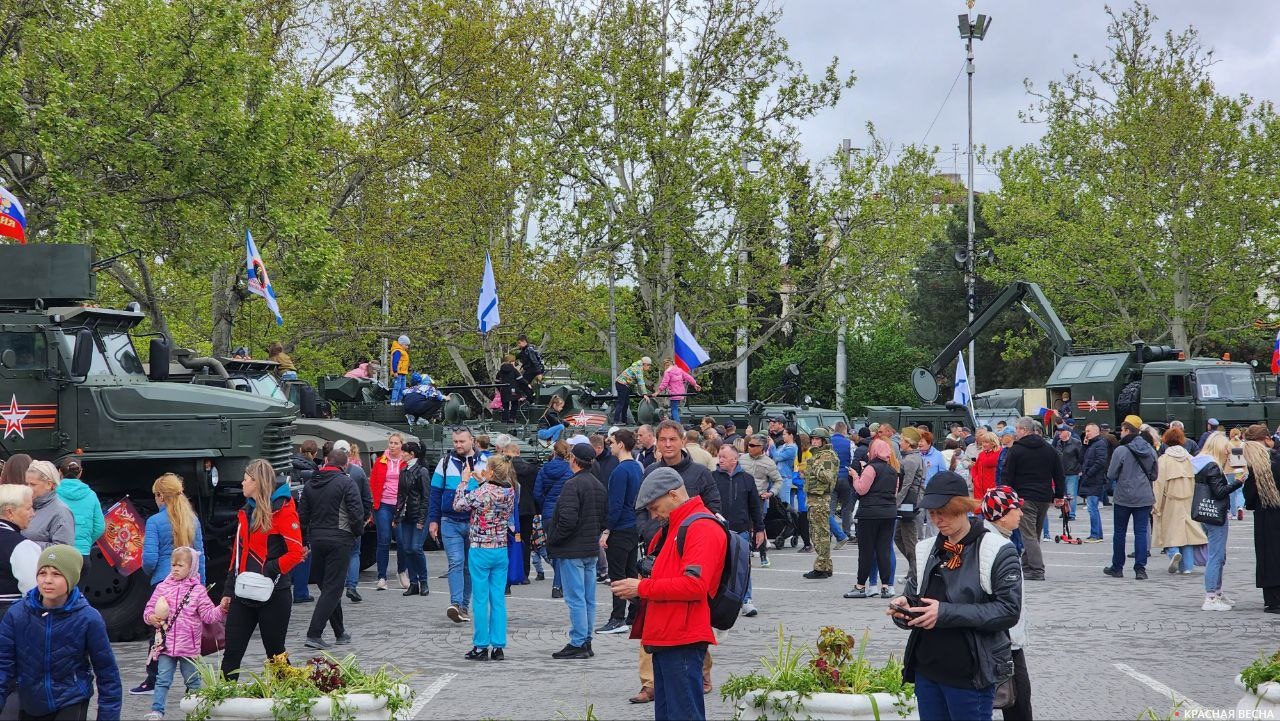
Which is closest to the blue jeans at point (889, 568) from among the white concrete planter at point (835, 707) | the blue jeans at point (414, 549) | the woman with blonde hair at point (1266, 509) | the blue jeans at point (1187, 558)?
the woman with blonde hair at point (1266, 509)

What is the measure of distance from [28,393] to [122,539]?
7.03 ft

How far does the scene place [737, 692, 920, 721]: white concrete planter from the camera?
7695mm

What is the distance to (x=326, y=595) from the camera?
11.2 m

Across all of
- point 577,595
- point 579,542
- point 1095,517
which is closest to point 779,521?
point 1095,517

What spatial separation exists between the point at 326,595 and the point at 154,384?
401 centimetres

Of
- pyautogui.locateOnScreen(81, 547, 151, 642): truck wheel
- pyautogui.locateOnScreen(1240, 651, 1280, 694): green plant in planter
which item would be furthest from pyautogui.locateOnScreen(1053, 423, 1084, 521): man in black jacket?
pyautogui.locateOnScreen(81, 547, 151, 642): truck wheel

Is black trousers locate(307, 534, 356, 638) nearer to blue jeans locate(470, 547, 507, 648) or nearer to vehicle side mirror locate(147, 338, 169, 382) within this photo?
blue jeans locate(470, 547, 507, 648)

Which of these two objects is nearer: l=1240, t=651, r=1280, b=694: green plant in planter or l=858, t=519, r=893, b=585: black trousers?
l=1240, t=651, r=1280, b=694: green plant in planter

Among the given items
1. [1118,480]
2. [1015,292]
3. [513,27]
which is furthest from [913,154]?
[1118,480]

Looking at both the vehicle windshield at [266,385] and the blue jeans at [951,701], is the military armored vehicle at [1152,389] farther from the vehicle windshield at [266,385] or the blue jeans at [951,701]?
the blue jeans at [951,701]

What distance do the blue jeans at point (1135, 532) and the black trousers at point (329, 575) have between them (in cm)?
907

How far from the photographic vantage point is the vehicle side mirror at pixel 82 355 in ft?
43.6

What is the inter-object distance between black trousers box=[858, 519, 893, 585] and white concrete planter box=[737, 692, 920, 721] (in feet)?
20.8

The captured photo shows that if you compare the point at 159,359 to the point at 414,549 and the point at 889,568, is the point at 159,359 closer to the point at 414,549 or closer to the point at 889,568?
the point at 414,549
